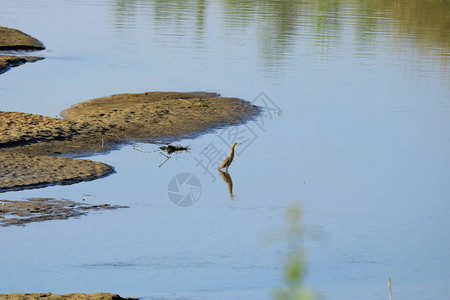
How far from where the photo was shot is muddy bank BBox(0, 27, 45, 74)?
65.8 feet

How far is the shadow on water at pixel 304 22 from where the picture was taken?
1020 inches

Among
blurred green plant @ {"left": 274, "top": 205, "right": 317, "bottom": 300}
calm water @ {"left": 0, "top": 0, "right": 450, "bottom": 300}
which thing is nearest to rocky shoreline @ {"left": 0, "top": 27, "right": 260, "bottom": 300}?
calm water @ {"left": 0, "top": 0, "right": 450, "bottom": 300}

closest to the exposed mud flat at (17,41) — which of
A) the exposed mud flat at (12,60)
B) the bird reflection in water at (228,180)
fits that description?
the exposed mud flat at (12,60)

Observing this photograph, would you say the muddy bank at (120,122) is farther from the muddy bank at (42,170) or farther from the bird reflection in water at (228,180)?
the bird reflection in water at (228,180)

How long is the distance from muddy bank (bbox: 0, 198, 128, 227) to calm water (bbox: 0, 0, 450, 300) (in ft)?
0.59

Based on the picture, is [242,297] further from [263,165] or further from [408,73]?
[408,73]

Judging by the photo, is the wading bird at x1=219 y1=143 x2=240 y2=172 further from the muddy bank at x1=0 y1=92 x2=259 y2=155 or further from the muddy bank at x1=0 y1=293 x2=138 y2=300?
the muddy bank at x1=0 y1=293 x2=138 y2=300

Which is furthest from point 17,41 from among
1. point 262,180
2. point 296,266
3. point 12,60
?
point 296,266

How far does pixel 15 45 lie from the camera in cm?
2267

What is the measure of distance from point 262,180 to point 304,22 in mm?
23546

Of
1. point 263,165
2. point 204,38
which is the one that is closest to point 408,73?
point 204,38

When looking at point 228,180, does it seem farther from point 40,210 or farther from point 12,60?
point 12,60

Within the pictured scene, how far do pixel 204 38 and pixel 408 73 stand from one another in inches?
316

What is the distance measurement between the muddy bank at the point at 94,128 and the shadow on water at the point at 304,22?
623 centimetres
